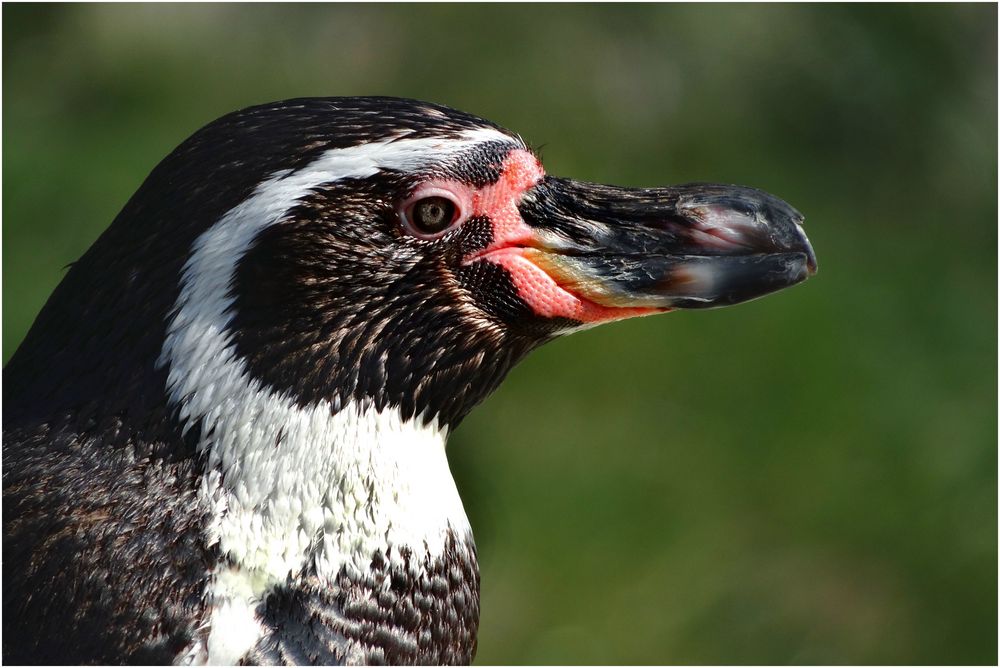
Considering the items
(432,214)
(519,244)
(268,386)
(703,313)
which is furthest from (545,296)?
(703,313)

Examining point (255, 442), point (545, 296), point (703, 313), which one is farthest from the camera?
point (703, 313)

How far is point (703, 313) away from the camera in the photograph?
475cm

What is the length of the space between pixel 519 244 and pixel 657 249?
0.20 metres

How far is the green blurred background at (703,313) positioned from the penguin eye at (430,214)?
2275 mm

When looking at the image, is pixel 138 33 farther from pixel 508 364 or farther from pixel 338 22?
pixel 508 364

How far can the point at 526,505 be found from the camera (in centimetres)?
423

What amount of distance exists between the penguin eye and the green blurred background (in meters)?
2.27

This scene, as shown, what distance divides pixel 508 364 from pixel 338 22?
3435 millimetres

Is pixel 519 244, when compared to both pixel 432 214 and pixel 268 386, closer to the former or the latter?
pixel 432 214

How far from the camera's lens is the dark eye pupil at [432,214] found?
1.83m

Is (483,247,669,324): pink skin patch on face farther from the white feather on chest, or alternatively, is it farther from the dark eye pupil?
the white feather on chest

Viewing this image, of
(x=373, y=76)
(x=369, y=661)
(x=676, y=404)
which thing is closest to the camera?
(x=369, y=661)

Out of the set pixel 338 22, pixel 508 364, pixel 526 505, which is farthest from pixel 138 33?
pixel 508 364

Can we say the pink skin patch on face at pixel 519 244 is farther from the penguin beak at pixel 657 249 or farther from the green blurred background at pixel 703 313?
the green blurred background at pixel 703 313
